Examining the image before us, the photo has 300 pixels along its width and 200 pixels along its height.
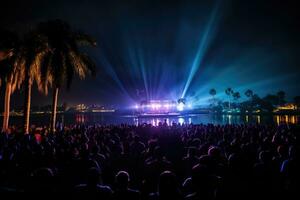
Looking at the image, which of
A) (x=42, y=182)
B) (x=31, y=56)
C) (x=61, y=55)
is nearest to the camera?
(x=42, y=182)

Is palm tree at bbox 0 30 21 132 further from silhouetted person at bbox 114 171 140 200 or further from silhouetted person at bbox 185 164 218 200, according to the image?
silhouetted person at bbox 185 164 218 200

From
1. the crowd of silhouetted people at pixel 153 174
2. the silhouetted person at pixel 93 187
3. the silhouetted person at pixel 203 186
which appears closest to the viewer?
the silhouetted person at pixel 203 186

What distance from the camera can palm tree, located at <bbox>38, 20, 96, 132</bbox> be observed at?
24.7 m

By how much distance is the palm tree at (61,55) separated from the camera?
24.7 m

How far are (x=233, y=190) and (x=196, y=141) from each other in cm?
703

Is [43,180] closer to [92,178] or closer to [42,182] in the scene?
[42,182]

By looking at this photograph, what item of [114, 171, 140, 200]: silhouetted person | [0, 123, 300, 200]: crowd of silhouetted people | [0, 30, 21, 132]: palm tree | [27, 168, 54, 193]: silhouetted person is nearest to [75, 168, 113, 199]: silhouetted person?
[0, 123, 300, 200]: crowd of silhouetted people

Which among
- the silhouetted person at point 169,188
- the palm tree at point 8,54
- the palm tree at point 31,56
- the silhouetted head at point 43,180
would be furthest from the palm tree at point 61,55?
the silhouetted person at point 169,188

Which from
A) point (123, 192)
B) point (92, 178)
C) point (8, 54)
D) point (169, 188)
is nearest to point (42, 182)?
point (92, 178)

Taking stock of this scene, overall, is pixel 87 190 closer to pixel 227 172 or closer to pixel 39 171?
pixel 39 171

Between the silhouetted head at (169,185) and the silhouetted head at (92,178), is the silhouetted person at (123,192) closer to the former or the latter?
the silhouetted head at (92,178)

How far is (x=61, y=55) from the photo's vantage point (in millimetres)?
25062

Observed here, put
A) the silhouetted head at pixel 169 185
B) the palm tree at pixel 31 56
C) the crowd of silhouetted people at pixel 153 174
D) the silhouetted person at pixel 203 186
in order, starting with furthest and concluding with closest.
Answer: the palm tree at pixel 31 56
the crowd of silhouetted people at pixel 153 174
the silhouetted person at pixel 203 186
the silhouetted head at pixel 169 185

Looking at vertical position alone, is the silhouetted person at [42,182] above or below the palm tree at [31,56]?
below
